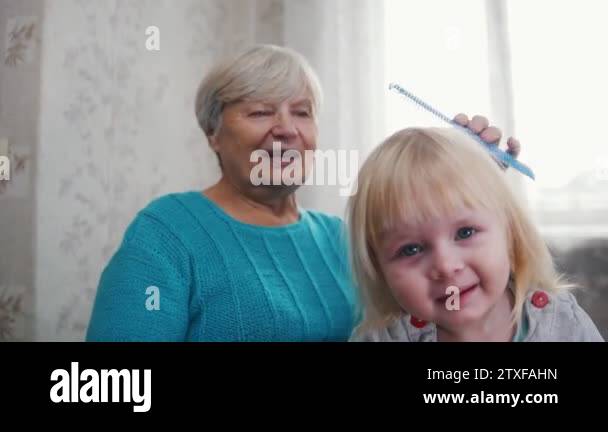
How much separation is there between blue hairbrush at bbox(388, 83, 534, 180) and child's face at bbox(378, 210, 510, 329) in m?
0.10

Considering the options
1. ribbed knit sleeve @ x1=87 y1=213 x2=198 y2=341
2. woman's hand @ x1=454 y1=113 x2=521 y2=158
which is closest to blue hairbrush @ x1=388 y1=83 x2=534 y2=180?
woman's hand @ x1=454 y1=113 x2=521 y2=158

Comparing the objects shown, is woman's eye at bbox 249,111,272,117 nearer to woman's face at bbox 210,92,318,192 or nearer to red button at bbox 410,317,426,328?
woman's face at bbox 210,92,318,192

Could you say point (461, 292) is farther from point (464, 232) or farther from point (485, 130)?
point (485, 130)

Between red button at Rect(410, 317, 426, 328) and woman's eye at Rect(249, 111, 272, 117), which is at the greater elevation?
woman's eye at Rect(249, 111, 272, 117)

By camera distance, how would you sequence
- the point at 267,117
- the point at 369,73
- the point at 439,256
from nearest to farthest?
the point at 439,256 → the point at 267,117 → the point at 369,73

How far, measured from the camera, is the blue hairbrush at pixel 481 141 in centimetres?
63

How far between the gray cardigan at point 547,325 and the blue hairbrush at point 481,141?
0.54ft

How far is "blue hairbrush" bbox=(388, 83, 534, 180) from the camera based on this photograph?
0.63 meters

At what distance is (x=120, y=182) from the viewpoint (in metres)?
0.70

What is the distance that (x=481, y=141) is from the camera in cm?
63

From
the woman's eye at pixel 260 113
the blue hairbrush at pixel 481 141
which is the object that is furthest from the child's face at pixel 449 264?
the woman's eye at pixel 260 113

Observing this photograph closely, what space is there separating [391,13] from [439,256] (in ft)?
1.31
